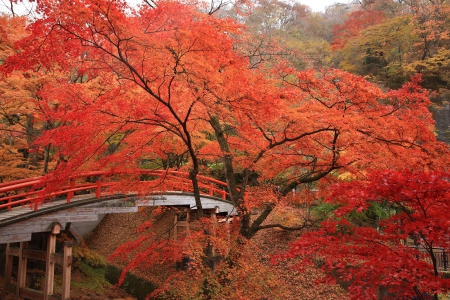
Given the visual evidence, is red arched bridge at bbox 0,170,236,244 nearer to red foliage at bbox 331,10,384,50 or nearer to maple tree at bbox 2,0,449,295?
maple tree at bbox 2,0,449,295

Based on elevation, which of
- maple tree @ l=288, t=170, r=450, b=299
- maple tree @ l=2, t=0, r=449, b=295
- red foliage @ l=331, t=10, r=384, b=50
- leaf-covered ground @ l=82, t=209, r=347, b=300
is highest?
red foliage @ l=331, t=10, r=384, b=50

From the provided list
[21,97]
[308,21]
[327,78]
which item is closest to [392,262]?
[327,78]

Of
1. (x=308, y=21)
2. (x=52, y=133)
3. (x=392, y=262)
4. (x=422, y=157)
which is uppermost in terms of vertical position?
(x=308, y=21)

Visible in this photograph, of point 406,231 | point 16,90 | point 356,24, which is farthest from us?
point 356,24

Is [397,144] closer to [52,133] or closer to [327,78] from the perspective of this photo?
[327,78]

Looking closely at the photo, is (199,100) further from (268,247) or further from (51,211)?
(268,247)

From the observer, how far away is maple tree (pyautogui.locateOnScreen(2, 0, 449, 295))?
561 centimetres

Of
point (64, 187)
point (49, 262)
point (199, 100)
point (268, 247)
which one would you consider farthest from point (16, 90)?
point (268, 247)

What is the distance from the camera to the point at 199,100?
279 inches

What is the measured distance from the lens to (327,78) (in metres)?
7.82

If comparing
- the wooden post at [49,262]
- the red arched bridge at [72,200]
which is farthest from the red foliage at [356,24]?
the wooden post at [49,262]

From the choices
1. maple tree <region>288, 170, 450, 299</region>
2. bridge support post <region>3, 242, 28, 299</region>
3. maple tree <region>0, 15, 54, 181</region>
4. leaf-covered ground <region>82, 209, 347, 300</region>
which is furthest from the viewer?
leaf-covered ground <region>82, 209, 347, 300</region>

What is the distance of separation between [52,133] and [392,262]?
24.5 ft

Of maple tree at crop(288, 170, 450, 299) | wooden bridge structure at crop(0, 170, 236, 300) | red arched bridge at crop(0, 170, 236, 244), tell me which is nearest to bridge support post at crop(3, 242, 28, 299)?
wooden bridge structure at crop(0, 170, 236, 300)
